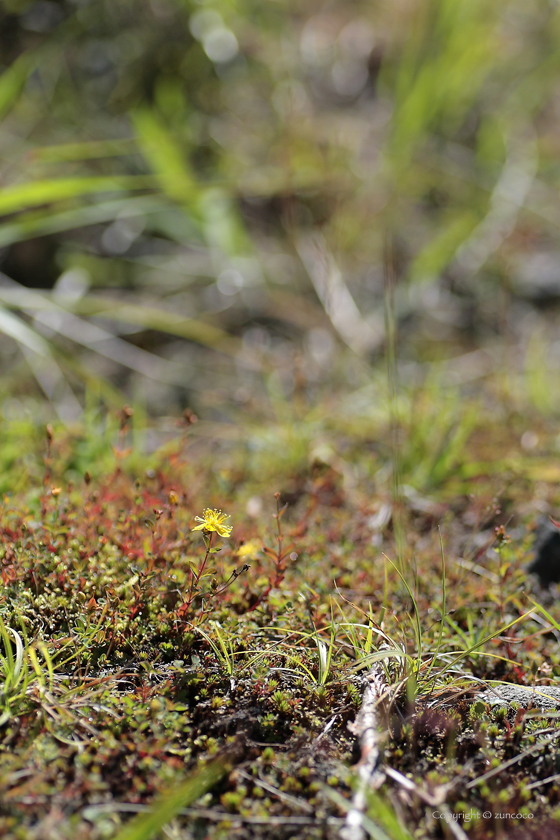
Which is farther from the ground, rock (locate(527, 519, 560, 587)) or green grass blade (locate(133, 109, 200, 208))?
green grass blade (locate(133, 109, 200, 208))

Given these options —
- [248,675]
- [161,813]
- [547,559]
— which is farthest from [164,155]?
[161,813]

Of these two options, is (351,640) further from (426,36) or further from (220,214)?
(426,36)

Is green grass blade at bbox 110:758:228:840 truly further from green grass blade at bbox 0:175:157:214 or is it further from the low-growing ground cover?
green grass blade at bbox 0:175:157:214

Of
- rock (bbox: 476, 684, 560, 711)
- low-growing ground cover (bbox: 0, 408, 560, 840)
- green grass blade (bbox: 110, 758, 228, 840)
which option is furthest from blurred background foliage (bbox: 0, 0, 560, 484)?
green grass blade (bbox: 110, 758, 228, 840)

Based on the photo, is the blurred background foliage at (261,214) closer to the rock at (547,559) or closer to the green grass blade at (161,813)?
the rock at (547,559)

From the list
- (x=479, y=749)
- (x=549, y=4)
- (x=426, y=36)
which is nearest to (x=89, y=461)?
(x=479, y=749)

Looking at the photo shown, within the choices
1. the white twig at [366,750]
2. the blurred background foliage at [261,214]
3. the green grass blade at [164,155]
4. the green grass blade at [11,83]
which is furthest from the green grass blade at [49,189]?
the white twig at [366,750]
